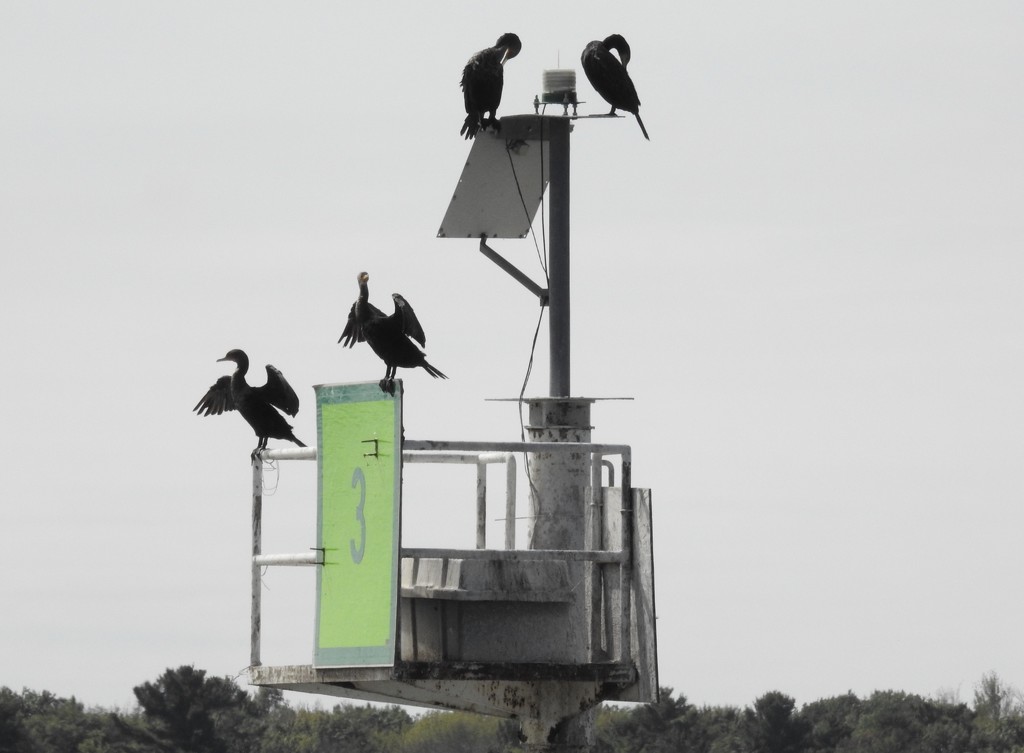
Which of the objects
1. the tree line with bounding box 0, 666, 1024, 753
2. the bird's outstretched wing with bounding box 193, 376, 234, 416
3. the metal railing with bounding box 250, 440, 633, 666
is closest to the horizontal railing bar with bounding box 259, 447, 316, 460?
the metal railing with bounding box 250, 440, 633, 666

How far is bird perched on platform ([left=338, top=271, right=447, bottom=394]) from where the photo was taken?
680 inches

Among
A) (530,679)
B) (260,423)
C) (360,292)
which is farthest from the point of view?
(260,423)

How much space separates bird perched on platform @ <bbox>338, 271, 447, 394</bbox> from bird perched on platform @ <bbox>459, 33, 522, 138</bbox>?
5.28 ft

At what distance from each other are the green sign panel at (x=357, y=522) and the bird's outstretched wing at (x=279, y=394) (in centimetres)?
320

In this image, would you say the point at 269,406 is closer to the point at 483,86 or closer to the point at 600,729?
Result: the point at 483,86

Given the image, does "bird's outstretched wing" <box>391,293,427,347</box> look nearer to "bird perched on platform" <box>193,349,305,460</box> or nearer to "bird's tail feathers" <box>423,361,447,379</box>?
"bird's tail feathers" <box>423,361,447,379</box>

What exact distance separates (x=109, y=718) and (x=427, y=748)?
9833mm

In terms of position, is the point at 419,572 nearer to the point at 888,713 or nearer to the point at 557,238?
the point at 557,238

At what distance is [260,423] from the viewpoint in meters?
19.7

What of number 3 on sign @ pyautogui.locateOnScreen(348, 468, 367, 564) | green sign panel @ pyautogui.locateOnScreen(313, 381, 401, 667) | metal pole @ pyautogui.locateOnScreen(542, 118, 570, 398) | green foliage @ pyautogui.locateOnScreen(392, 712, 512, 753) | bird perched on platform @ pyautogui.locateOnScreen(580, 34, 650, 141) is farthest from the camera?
green foliage @ pyautogui.locateOnScreen(392, 712, 512, 753)

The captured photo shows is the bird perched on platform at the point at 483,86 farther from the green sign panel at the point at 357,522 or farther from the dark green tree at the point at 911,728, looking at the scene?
the dark green tree at the point at 911,728

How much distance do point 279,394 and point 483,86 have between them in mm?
3021

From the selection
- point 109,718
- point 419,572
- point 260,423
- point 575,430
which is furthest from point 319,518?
point 109,718

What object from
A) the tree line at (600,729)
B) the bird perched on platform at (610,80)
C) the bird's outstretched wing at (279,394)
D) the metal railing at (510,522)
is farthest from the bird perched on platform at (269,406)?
the tree line at (600,729)
